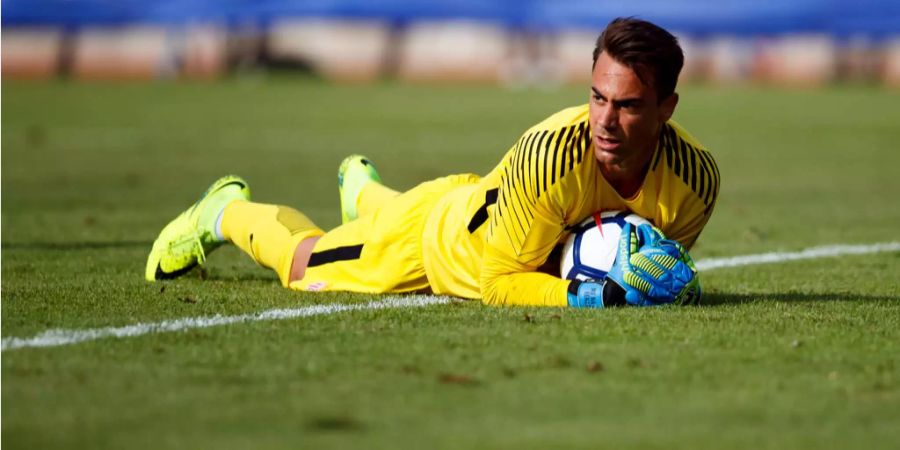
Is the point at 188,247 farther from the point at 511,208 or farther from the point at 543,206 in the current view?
the point at 543,206

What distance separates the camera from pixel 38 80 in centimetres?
3941

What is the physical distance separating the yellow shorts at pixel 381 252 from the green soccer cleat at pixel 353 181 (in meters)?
0.78

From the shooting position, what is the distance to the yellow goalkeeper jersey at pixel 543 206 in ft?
17.8

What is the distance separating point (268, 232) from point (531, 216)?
173 centimetres

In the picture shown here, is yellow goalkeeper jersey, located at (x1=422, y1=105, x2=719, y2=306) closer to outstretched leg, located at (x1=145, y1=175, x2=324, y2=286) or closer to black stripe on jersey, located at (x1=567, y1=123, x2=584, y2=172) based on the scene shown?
black stripe on jersey, located at (x1=567, y1=123, x2=584, y2=172)

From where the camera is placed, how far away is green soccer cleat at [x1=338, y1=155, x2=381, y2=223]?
24.0 feet

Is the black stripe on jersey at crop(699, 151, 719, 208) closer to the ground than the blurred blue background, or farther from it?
farther from it

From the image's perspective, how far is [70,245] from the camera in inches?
333

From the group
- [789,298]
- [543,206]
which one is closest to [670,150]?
[543,206]

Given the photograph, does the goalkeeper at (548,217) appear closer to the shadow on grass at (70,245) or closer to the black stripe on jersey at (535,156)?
the black stripe on jersey at (535,156)

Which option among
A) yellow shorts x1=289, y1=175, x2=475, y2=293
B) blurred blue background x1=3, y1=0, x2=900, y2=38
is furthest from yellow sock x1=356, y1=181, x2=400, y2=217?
blurred blue background x1=3, y1=0, x2=900, y2=38

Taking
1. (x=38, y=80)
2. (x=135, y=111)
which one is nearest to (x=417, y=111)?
(x=135, y=111)

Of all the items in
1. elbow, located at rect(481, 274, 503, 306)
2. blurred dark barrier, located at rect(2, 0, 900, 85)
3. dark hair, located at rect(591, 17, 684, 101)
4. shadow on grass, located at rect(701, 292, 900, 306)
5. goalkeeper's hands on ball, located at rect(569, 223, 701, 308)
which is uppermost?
dark hair, located at rect(591, 17, 684, 101)

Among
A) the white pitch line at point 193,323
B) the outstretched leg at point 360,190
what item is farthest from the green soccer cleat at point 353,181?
the white pitch line at point 193,323
